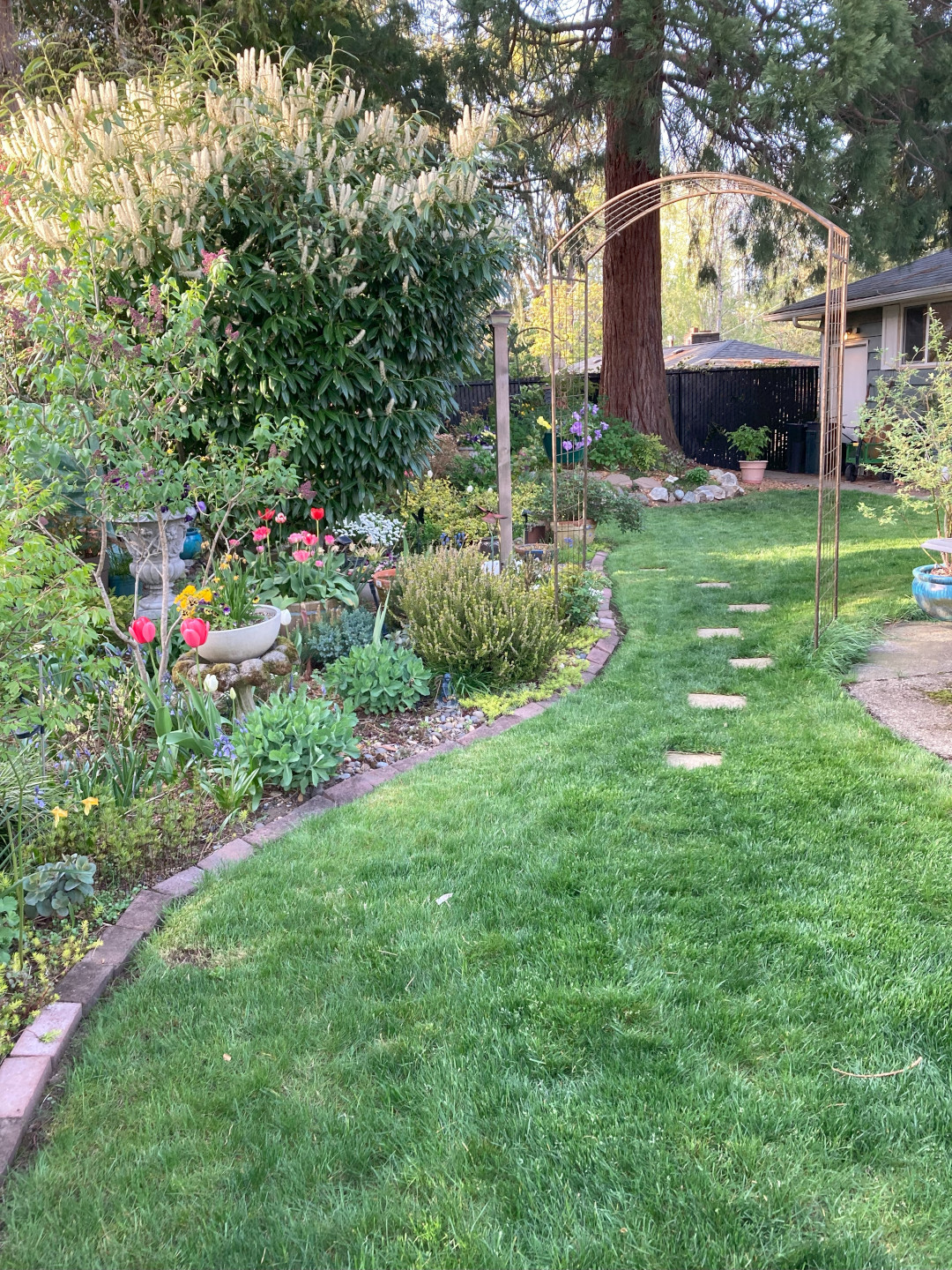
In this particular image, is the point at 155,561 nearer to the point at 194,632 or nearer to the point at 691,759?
the point at 194,632

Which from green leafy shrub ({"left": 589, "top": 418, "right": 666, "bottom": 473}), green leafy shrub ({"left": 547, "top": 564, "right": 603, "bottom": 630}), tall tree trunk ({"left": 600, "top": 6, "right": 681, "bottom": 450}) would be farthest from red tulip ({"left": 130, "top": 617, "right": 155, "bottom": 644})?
tall tree trunk ({"left": 600, "top": 6, "right": 681, "bottom": 450})

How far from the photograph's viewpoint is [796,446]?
14.1 meters

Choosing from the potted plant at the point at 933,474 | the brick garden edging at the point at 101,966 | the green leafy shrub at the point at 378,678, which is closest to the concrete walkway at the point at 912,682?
the potted plant at the point at 933,474

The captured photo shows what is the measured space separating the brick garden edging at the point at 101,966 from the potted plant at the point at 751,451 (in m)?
10.3

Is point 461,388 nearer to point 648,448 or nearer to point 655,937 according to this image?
point 648,448

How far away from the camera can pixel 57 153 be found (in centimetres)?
500

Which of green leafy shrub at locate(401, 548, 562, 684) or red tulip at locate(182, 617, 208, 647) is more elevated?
red tulip at locate(182, 617, 208, 647)

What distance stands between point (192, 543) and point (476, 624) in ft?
6.38

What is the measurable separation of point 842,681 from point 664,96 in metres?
8.32

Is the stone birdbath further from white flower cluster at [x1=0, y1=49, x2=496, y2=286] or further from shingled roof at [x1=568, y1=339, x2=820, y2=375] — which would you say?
shingled roof at [x1=568, y1=339, x2=820, y2=375]

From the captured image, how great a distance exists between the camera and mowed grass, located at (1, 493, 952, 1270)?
5.20 feet

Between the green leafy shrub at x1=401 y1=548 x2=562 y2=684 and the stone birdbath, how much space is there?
792 millimetres

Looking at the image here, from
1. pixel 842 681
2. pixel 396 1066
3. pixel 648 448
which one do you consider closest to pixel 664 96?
pixel 648 448

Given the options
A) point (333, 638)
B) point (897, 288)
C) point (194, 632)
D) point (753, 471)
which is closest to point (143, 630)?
point (194, 632)
